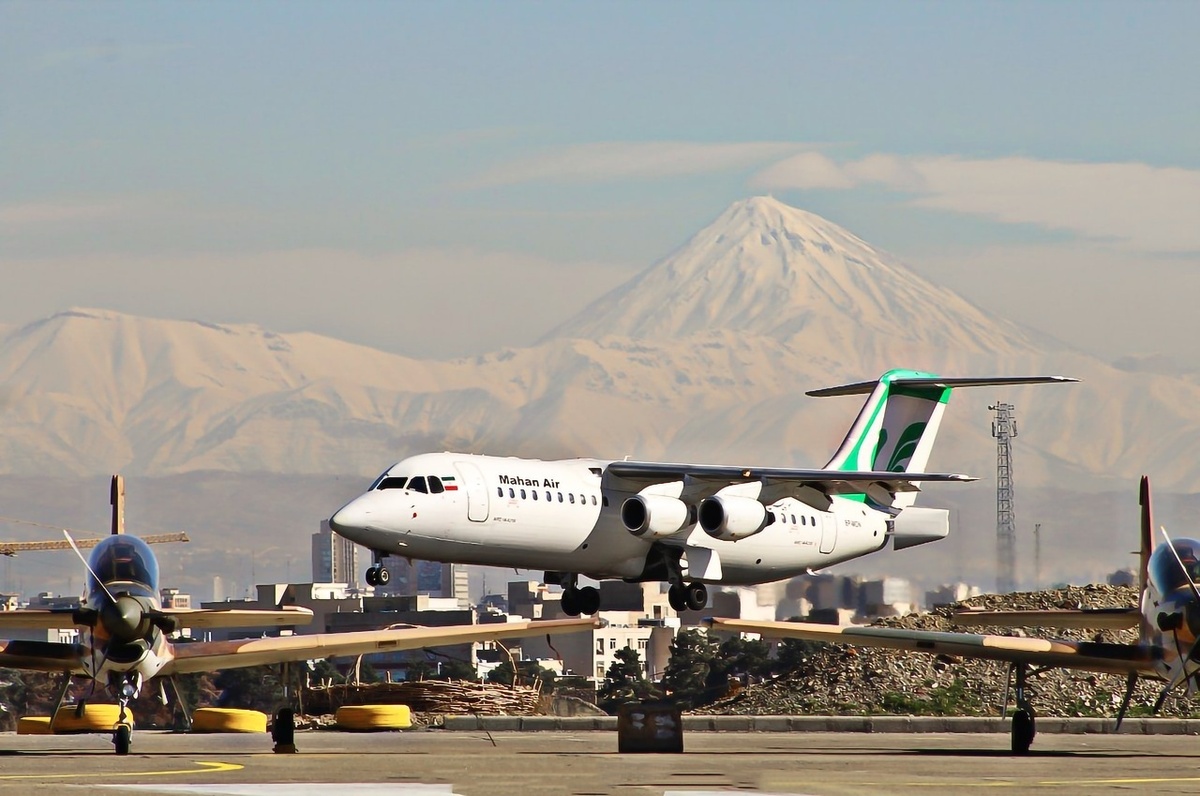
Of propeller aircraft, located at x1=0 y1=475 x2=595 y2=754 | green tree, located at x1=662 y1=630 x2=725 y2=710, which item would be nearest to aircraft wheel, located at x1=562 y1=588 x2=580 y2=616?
green tree, located at x1=662 y1=630 x2=725 y2=710

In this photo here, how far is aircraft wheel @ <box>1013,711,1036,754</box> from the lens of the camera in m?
20.4

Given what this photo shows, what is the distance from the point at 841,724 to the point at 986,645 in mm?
8323

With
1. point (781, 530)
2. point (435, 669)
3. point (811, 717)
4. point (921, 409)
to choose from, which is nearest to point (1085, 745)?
point (811, 717)

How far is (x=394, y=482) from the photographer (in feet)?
115

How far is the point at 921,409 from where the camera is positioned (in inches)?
1857

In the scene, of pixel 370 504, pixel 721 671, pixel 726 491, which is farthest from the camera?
pixel 721 671

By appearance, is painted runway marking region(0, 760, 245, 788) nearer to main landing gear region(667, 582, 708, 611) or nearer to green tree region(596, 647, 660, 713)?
main landing gear region(667, 582, 708, 611)

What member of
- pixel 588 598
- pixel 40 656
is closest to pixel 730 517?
pixel 588 598

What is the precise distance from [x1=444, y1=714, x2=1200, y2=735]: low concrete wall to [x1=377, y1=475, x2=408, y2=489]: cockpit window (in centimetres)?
671

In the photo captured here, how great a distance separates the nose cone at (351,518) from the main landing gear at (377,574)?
1.05m

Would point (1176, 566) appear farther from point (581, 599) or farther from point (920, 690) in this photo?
point (581, 599)

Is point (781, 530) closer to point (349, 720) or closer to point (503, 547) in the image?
point (503, 547)

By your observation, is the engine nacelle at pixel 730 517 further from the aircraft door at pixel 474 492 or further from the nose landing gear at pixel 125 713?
the nose landing gear at pixel 125 713

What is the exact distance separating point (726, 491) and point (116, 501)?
1644 centimetres
